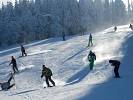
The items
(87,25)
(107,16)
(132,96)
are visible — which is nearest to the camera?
(132,96)

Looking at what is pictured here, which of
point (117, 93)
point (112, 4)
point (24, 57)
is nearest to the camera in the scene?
point (117, 93)

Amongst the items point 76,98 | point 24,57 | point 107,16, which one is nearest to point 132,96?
point 76,98

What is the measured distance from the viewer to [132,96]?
1673 centimetres

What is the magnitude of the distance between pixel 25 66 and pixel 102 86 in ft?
65.3

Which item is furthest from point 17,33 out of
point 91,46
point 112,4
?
point 112,4

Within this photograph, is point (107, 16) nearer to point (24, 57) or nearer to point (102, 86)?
point (24, 57)

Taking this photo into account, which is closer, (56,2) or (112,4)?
(56,2)

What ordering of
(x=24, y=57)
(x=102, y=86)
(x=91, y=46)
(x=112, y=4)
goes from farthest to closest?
1. (x=112, y=4)
2. (x=91, y=46)
3. (x=24, y=57)
4. (x=102, y=86)

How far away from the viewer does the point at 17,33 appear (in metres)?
104

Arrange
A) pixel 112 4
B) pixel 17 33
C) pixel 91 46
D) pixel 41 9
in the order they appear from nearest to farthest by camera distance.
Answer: pixel 91 46 < pixel 17 33 < pixel 41 9 < pixel 112 4

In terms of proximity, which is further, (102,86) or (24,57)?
(24,57)

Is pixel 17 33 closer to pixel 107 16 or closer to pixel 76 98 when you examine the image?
pixel 107 16

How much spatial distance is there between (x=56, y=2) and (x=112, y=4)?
257 feet

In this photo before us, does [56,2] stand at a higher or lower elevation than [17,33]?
higher
